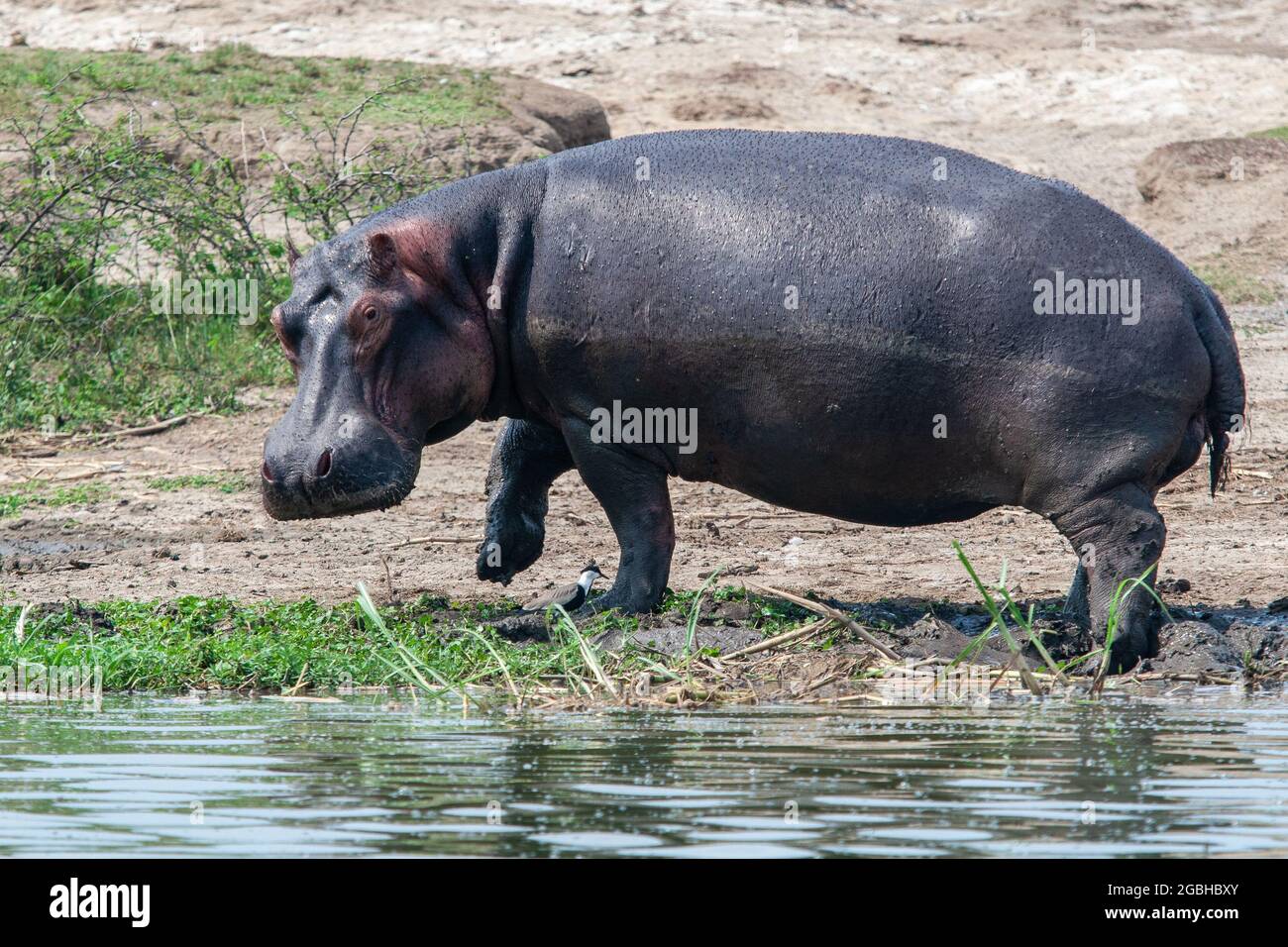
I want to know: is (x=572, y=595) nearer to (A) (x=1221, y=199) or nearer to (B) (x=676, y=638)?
(B) (x=676, y=638)

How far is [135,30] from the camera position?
20.5 m

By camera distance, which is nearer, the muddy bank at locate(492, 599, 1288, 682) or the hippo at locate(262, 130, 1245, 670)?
the hippo at locate(262, 130, 1245, 670)

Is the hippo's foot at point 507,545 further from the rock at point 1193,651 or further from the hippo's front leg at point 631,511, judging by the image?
the rock at point 1193,651

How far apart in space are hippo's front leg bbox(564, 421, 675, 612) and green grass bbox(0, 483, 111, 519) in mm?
3620

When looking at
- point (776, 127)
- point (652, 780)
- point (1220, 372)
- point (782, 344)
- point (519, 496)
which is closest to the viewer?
point (652, 780)

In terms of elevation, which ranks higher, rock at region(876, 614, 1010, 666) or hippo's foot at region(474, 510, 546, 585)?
hippo's foot at region(474, 510, 546, 585)

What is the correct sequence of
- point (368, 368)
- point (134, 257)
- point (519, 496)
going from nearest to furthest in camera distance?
point (368, 368) → point (519, 496) → point (134, 257)

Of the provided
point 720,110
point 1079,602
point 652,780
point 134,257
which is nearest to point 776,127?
point 720,110

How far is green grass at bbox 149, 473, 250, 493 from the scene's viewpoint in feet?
33.2

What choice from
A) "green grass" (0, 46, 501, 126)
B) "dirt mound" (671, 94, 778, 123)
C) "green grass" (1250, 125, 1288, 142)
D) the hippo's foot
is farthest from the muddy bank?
"dirt mound" (671, 94, 778, 123)

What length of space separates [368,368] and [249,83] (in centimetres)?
949

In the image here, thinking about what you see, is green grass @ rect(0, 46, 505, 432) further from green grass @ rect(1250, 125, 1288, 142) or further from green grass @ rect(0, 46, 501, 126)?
green grass @ rect(1250, 125, 1288, 142)

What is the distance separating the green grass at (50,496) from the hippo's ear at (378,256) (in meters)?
3.53

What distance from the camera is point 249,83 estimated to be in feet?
52.0
